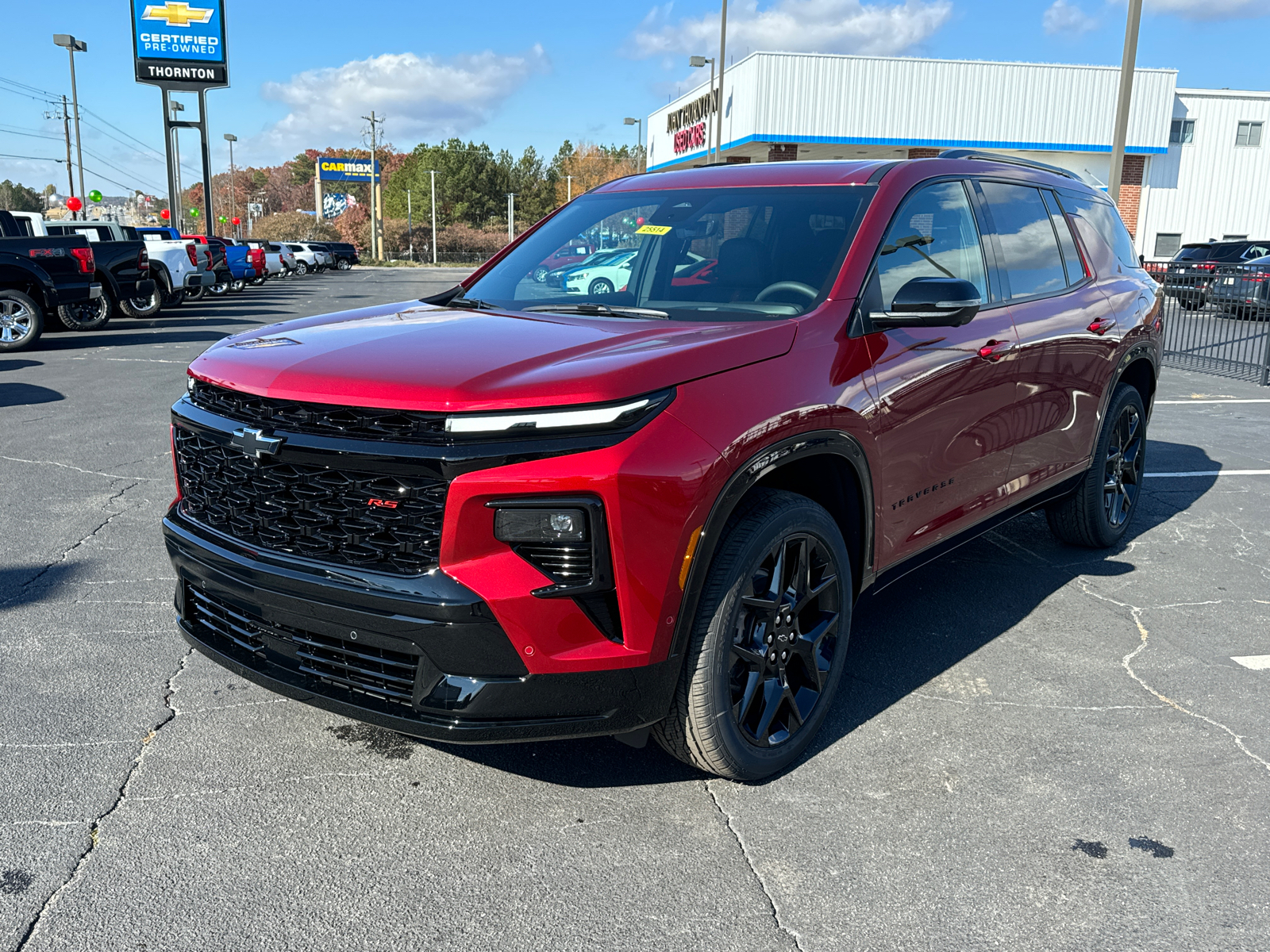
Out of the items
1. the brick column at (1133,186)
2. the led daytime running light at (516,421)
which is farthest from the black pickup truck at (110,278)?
the brick column at (1133,186)

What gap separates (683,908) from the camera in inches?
104

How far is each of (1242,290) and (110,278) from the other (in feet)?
57.4

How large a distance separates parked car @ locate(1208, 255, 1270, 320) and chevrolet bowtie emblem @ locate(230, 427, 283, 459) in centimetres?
1382

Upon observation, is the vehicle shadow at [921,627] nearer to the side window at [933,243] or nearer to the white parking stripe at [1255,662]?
the white parking stripe at [1255,662]

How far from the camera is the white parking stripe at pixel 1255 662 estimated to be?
421 centimetres

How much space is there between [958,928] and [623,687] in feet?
3.30

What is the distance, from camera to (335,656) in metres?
2.85

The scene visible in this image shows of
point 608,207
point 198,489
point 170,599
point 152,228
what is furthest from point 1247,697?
point 152,228

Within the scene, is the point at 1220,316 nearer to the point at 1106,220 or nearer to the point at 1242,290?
the point at 1242,290

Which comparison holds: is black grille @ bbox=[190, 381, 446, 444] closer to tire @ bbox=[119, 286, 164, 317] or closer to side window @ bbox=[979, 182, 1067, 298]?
side window @ bbox=[979, 182, 1067, 298]

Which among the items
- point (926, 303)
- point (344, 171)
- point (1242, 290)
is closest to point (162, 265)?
point (1242, 290)

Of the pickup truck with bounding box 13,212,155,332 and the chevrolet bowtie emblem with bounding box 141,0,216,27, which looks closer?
the pickup truck with bounding box 13,212,155,332

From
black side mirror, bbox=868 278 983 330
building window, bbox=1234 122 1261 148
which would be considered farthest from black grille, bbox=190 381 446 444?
building window, bbox=1234 122 1261 148

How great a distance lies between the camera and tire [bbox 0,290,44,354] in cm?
1441
